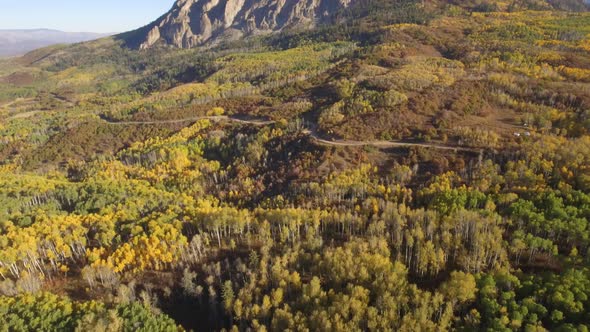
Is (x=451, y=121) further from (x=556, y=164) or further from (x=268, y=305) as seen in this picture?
(x=268, y=305)

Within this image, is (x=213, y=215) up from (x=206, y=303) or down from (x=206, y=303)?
up

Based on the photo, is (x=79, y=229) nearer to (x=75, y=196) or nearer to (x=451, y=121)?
(x=75, y=196)

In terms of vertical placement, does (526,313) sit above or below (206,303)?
above

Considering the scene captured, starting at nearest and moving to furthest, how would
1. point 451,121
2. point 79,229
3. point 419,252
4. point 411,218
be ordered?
point 419,252, point 411,218, point 79,229, point 451,121

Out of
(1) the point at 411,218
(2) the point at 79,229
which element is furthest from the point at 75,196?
(1) the point at 411,218

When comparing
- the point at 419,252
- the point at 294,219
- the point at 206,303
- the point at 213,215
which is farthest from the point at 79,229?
the point at 419,252

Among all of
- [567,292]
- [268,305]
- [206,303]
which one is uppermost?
[567,292]

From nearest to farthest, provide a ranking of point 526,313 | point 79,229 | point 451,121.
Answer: point 526,313 < point 79,229 < point 451,121

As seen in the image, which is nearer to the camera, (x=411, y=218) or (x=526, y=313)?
(x=526, y=313)

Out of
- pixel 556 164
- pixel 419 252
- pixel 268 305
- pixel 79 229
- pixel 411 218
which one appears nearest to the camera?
pixel 268 305
